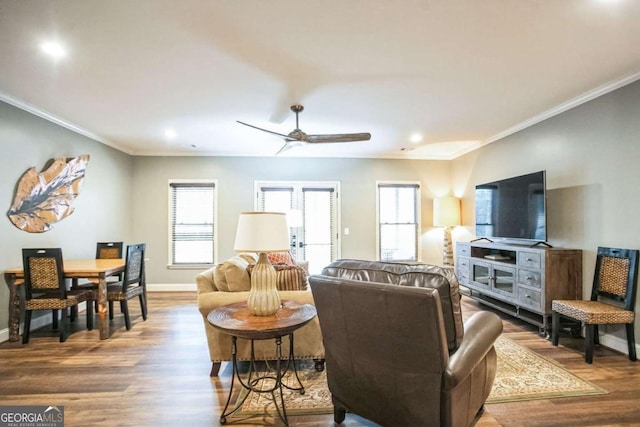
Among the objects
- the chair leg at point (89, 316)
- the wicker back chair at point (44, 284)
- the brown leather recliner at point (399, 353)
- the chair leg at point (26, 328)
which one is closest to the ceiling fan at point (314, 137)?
the brown leather recliner at point (399, 353)

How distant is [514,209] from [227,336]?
3.88 m

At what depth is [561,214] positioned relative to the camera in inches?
149

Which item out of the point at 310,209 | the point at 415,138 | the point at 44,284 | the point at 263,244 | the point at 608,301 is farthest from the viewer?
the point at 310,209

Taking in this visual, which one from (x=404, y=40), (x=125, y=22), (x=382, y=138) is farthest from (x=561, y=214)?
(x=125, y=22)

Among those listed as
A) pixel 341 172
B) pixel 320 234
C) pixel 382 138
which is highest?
pixel 382 138

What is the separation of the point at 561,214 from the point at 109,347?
5413 millimetres

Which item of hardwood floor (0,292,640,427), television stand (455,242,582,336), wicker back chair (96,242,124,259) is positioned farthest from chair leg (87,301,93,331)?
television stand (455,242,582,336)

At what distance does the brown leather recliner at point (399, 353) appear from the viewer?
4.79 ft

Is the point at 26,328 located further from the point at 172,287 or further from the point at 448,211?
the point at 448,211

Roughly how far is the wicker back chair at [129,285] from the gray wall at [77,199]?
1.04m

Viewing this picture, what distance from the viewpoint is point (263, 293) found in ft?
7.01

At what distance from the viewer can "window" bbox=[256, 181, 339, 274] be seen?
618 centimetres

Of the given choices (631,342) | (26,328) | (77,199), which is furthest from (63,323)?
(631,342)

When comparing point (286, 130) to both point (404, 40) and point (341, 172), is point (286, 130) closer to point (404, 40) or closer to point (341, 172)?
point (341, 172)
